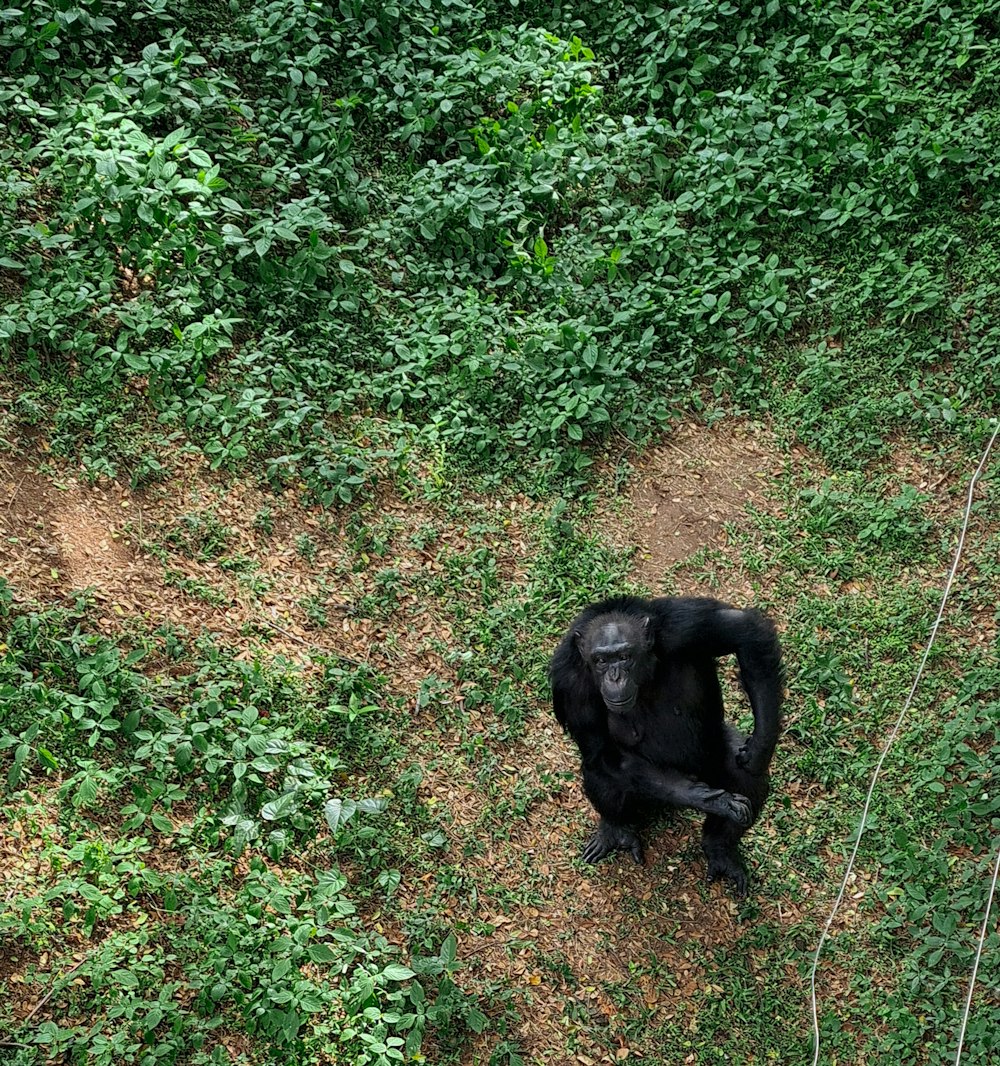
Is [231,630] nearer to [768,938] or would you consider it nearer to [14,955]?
[14,955]

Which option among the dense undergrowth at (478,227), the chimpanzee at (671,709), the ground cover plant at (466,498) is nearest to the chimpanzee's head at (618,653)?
the chimpanzee at (671,709)

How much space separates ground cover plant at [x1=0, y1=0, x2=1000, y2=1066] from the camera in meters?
5.76

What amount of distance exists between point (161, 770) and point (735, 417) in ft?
14.7

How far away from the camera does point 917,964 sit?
582 cm

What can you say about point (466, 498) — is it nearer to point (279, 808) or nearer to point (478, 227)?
point (478, 227)

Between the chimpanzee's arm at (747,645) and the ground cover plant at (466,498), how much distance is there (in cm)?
91

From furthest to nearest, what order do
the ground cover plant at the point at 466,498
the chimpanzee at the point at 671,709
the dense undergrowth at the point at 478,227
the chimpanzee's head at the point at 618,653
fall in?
the dense undergrowth at the point at 478,227 < the ground cover plant at the point at 466,498 < the chimpanzee at the point at 671,709 < the chimpanzee's head at the point at 618,653

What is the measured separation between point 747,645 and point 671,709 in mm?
525

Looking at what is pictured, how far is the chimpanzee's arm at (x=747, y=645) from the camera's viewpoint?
18.5ft

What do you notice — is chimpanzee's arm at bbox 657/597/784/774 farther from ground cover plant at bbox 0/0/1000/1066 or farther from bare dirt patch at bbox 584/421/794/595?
bare dirt patch at bbox 584/421/794/595

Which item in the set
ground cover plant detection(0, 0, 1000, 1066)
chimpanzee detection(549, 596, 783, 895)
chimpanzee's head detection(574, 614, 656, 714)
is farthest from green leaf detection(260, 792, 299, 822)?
chimpanzee's head detection(574, 614, 656, 714)

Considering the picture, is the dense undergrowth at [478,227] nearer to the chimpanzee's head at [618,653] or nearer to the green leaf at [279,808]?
the green leaf at [279,808]

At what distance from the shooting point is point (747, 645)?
5.66 m

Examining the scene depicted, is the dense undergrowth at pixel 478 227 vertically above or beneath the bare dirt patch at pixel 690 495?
above
